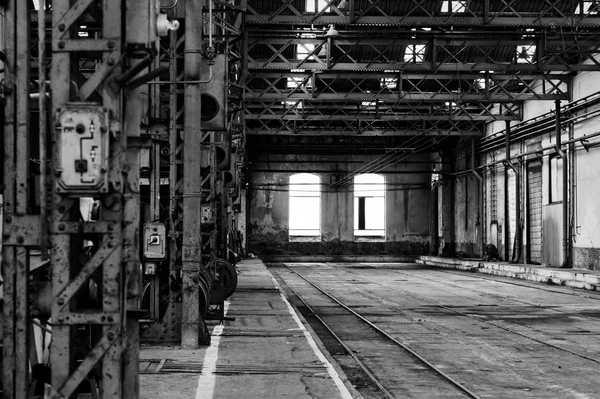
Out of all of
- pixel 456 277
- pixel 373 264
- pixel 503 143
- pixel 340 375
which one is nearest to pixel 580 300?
pixel 456 277

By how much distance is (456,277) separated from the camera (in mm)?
31953

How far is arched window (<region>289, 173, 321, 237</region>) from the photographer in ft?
155

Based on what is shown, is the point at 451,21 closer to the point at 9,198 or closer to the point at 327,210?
the point at 9,198

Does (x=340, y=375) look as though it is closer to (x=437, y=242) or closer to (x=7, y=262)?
(x=7, y=262)

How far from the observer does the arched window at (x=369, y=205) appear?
155 ft

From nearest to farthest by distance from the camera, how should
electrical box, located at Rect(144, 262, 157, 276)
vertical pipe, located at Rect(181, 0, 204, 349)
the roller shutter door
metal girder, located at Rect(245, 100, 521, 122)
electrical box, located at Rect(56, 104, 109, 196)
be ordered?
electrical box, located at Rect(56, 104, 109, 196), vertical pipe, located at Rect(181, 0, 204, 349), electrical box, located at Rect(144, 262, 157, 276), metal girder, located at Rect(245, 100, 521, 122), the roller shutter door

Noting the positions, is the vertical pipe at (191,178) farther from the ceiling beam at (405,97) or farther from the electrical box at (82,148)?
the ceiling beam at (405,97)

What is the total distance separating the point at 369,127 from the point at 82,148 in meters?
32.9

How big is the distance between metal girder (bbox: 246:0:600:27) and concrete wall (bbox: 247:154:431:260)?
83.2ft

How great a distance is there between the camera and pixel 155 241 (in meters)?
10.7

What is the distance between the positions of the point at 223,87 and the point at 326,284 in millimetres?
17012

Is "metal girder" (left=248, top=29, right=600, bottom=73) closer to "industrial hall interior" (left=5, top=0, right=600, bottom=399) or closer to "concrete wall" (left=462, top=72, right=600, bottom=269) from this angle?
"industrial hall interior" (left=5, top=0, right=600, bottom=399)

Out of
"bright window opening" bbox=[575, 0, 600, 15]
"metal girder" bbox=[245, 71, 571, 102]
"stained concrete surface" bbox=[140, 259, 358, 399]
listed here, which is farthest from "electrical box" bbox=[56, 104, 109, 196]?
"metal girder" bbox=[245, 71, 571, 102]

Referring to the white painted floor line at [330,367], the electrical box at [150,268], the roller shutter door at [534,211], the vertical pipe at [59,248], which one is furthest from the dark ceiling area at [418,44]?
the vertical pipe at [59,248]
